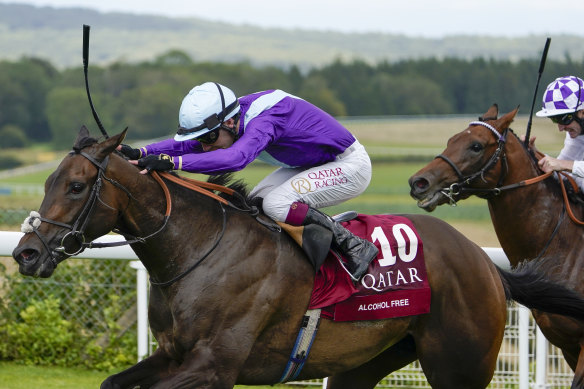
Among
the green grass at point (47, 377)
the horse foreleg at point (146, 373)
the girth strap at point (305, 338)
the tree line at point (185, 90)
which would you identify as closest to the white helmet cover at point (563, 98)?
the girth strap at point (305, 338)

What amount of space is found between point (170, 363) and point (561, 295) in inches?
79.0

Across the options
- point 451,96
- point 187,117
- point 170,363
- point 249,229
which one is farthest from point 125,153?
point 451,96

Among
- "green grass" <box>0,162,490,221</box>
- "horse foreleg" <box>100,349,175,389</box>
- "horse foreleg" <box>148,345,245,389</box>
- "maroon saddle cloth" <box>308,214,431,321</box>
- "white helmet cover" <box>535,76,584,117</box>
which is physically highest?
"white helmet cover" <box>535,76,584,117</box>

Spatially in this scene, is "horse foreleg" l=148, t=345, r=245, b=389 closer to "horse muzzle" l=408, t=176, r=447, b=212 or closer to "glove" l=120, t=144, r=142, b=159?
"glove" l=120, t=144, r=142, b=159

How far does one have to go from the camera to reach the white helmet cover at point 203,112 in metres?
3.84

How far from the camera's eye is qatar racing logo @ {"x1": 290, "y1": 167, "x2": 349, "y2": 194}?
409 centimetres

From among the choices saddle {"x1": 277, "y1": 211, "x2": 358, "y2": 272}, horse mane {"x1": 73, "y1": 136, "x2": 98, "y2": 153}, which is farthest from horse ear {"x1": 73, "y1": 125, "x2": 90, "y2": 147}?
saddle {"x1": 277, "y1": 211, "x2": 358, "y2": 272}

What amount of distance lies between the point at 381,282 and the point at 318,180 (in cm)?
57

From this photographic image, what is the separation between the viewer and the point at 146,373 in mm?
3863

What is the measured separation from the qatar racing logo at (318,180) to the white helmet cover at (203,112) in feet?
1.57

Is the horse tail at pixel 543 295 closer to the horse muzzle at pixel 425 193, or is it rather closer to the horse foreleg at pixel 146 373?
the horse muzzle at pixel 425 193

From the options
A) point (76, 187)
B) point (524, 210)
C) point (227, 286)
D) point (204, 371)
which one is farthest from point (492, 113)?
point (76, 187)

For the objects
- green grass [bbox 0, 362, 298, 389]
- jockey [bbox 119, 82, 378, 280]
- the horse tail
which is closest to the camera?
jockey [bbox 119, 82, 378, 280]

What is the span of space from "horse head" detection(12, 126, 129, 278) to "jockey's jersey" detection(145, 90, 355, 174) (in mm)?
346
